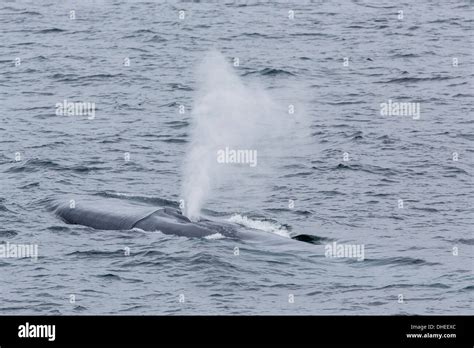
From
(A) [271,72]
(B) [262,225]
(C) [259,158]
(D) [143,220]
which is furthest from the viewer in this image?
(A) [271,72]

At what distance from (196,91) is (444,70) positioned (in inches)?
506

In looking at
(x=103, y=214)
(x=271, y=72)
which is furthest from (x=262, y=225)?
(x=271, y=72)

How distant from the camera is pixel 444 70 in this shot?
5734 cm

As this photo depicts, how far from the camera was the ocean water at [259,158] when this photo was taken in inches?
1084

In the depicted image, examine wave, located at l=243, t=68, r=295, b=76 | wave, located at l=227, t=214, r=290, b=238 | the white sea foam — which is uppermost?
wave, located at l=243, t=68, r=295, b=76

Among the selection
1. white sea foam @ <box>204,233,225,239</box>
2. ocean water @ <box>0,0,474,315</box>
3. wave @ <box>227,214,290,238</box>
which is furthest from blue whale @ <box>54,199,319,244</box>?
wave @ <box>227,214,290,238</box>

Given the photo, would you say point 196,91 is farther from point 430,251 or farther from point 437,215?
point 430,251

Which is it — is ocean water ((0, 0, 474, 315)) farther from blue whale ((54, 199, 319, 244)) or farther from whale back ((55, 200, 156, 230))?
whale back ((55, 200, 156, 230))

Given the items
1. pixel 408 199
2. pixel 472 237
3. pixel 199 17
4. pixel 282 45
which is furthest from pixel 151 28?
pixel 472 237

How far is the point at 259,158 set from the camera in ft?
142

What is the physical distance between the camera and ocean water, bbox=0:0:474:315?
2753 cm

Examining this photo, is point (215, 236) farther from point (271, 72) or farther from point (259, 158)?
point (271, 72)

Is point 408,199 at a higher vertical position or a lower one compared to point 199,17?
lower
